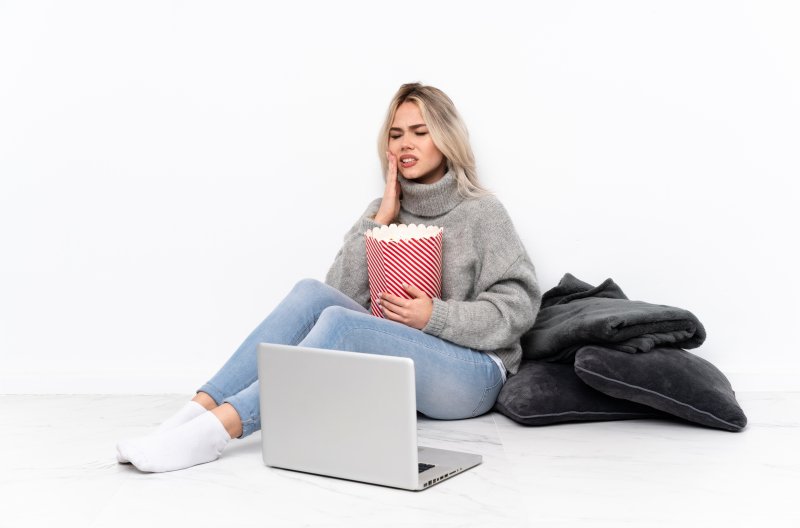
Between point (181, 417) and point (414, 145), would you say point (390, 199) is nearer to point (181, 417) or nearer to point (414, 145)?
point (414, 145)

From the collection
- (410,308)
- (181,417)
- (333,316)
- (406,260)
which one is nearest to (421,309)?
(410,308)

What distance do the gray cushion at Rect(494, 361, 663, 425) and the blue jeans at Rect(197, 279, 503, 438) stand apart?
0.22 ft

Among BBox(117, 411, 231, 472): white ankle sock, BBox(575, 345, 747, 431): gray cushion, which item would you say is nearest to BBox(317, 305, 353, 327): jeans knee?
BBox(117, 411, 231, 472): white ankle sock

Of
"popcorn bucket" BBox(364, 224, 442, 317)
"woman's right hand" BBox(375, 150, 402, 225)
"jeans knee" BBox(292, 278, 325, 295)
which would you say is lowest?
"jeans knee" BBox(292, 278, 325, 295)

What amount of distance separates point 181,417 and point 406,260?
65 centimetres

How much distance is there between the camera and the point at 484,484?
1.97 m

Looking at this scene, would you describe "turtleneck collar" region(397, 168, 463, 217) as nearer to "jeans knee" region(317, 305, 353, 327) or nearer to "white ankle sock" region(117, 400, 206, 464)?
"jeans knee" region(317, 305, 353, 327)

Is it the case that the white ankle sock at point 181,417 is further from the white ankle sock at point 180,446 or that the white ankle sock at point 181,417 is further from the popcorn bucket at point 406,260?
the popcorn bucket at point 406,260

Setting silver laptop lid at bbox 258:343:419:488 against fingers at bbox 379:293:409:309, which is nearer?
silver laptop lid at bbox 258:343:419:488

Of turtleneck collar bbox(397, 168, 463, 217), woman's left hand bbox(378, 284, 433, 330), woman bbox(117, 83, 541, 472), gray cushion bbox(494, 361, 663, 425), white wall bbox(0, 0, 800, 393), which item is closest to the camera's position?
woman bbox(117, 83, 541, 472)

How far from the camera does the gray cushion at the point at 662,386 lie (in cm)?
234

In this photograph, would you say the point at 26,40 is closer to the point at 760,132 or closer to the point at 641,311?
the point at 641,311

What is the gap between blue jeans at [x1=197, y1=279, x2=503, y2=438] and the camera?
7.20 feet

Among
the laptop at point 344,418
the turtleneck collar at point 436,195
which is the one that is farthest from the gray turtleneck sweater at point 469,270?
the laptop at point 344,418
